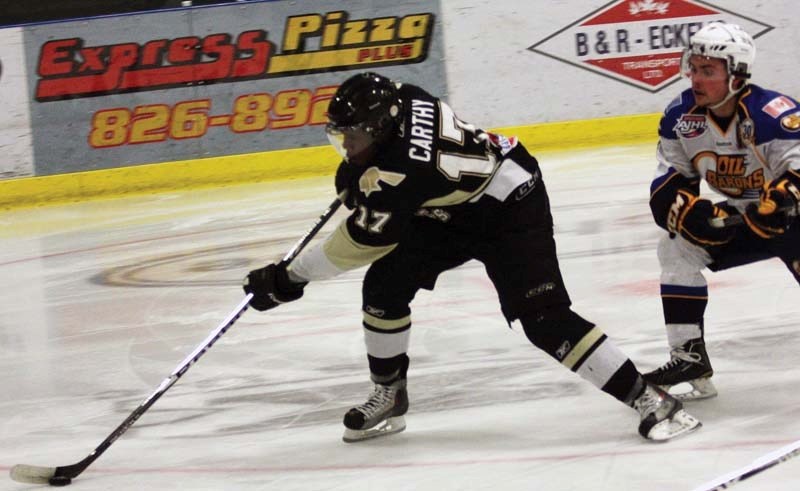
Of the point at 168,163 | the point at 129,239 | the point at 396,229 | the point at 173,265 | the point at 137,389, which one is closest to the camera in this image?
the point at 396,229

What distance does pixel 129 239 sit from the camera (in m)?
Result: 6.45

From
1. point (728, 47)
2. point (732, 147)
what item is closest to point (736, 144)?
point (732, 147)

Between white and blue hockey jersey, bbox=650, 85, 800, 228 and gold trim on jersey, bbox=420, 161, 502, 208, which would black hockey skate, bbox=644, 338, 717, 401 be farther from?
gold trim on jersey, bbox=420, 161, 502, 208

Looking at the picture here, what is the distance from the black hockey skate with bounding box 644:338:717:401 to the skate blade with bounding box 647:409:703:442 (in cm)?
24

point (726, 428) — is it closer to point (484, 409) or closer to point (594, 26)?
point (484, 409)

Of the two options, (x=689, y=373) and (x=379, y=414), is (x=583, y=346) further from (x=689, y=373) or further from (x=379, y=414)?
(x=379, y=414)

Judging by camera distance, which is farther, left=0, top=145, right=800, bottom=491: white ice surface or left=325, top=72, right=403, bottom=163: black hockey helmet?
left=0, top=145, right=800, bottom=491: white ice surface

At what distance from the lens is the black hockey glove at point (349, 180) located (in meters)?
3.02

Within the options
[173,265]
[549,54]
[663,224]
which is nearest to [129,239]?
[173,265]

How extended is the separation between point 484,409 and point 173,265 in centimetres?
262

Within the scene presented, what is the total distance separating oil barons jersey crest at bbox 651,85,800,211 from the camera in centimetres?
308

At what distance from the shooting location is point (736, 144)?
10.5ft

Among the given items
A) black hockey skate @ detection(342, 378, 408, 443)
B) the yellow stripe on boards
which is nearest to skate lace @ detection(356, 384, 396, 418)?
black hockey skate @ detection(342, 378, 408, 443)

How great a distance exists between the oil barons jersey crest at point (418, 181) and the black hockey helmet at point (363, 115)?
4cm
